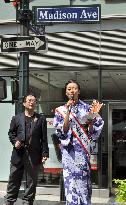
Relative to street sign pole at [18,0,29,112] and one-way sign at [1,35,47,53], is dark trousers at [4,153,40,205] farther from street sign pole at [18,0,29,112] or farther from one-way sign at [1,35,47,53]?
one-way sign at [1,35,47,53]

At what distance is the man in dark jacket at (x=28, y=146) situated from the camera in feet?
23.7

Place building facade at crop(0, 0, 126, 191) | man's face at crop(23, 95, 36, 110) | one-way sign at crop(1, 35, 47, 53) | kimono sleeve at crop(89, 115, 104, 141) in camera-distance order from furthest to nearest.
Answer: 1. building facade at crop(0, 0, 126, 191)
2. one-way sign at crop(1, 35, 47, 53)
3. man's face at crop(23, 95, 36, 110)
4. kimono sleeve at crop(89, 115, 104, 141)

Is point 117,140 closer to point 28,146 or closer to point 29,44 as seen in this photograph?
point 29,44

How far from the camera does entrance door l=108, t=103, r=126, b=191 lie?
36.5 feet

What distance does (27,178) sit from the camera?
7.27 m

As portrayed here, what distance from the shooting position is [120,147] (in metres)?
11.3

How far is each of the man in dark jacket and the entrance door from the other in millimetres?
4072

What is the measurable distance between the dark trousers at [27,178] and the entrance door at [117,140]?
4.11 m

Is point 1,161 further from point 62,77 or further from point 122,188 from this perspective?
point 122,188

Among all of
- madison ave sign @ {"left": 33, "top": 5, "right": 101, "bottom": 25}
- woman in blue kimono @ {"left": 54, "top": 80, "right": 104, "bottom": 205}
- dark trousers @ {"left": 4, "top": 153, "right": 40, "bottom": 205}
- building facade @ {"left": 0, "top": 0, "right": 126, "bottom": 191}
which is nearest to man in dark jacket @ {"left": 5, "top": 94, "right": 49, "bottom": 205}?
dark trousers @ {"left": 4, "top": 153, "right": 40, "bottom": 205}

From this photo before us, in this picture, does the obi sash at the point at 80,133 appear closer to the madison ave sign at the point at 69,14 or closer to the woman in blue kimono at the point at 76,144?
the woman in blue kimono at the point at 76,144

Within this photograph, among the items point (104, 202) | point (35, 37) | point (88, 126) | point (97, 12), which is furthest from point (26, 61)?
point (104, 202)

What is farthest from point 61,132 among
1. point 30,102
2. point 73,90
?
point 30,102

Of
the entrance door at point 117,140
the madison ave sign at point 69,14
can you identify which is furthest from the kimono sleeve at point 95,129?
the entrance door at point 117,140
